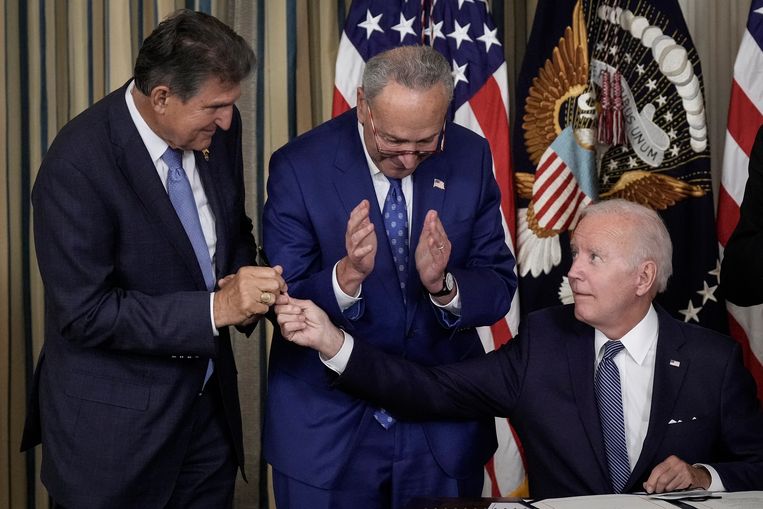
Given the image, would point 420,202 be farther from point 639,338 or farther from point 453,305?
point 639,338

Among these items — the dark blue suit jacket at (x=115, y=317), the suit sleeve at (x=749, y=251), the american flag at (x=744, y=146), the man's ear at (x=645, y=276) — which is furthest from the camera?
the american flag at (x=744, y=146)

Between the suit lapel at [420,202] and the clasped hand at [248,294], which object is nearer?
the clasped hand at [248,294]

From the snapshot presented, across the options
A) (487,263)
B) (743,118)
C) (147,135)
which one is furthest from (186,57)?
(743,118)

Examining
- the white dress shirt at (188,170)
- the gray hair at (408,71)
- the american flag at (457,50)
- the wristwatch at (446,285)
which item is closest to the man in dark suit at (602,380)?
the wristwatch at (446,285)

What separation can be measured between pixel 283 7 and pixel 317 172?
84.5 inches

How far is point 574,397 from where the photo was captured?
2684 mm

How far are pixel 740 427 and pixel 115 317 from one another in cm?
164

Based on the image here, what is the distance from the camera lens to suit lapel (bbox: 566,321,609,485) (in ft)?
8.57

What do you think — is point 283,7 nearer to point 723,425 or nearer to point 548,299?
point 548,299

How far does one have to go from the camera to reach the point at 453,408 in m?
2.76

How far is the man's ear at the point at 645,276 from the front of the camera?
2.69m

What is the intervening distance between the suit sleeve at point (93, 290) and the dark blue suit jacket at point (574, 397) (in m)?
0.44

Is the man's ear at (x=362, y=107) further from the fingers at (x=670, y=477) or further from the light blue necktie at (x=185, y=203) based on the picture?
the fingers at (x=670, y=477)

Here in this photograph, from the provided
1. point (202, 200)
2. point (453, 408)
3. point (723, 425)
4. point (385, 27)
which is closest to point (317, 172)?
point (202, 200)
